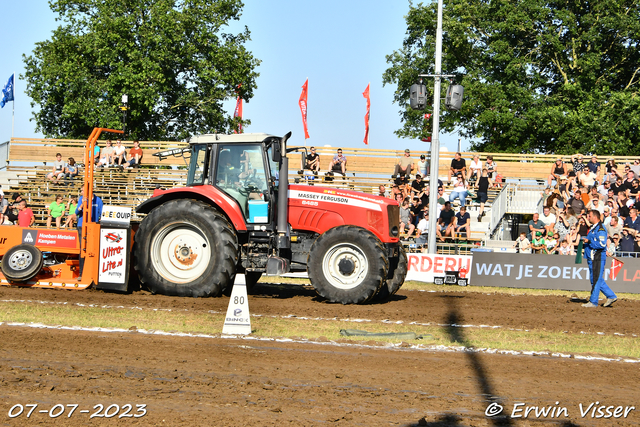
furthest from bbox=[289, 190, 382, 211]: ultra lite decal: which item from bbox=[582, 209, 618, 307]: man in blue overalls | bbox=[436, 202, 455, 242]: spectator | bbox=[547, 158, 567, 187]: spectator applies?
bbox=[547, 158, 567, 187]: spectator

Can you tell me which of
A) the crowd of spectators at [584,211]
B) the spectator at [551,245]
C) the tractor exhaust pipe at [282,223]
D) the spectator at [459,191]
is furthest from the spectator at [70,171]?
the spectator at [551,245]

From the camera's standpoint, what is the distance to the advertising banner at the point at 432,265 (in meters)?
16.3

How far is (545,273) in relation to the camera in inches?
624

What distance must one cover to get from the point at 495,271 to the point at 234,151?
8.24 meters

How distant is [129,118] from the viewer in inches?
1398

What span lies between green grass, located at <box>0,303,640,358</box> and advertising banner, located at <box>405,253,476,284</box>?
23.3ft

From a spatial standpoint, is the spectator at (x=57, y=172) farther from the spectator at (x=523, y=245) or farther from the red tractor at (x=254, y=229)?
the spectator at (x=523, y=245)

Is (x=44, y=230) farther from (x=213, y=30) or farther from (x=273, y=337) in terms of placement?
(x=213, y=30)

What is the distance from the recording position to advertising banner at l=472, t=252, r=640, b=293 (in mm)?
15680

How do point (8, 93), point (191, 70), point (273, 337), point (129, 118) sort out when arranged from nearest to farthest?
point (273, 337) < point (8, 93) < point (129, 118) < point (191, 70)

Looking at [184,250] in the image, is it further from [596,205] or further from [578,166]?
[578,166]

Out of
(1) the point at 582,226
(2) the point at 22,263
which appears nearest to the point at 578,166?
(1) the point at 582,226

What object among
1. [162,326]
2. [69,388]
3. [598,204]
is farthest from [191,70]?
[69,388]

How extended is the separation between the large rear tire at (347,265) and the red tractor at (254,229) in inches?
0.6
